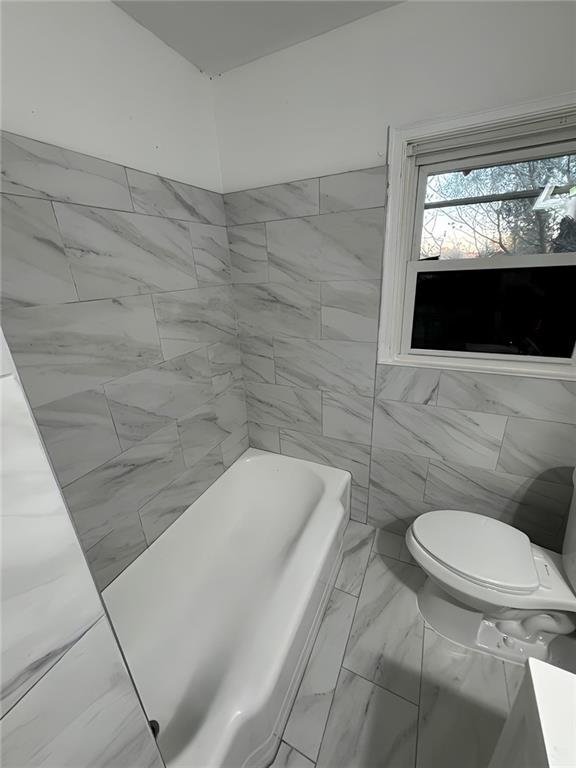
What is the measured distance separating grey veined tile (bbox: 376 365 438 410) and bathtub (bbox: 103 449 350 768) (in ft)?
1.76

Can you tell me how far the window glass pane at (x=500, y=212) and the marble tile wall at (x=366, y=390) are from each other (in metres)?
0.25

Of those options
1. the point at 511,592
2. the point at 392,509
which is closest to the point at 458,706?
the point at 511,592

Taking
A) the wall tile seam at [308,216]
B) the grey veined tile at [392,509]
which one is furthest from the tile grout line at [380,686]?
the wall tile seam at [308,216]

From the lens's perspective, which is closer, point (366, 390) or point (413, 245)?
point (413, 245)

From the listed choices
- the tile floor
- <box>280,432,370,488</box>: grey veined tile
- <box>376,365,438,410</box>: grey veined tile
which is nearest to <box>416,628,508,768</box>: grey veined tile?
the tile floor

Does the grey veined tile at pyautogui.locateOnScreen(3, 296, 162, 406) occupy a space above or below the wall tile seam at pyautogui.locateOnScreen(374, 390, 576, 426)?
above

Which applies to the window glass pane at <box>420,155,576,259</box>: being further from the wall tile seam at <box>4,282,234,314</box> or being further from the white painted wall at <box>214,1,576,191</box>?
the wall tile seam at <box>4,282,234,314</box>

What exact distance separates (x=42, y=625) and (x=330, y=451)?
1433 millimetres

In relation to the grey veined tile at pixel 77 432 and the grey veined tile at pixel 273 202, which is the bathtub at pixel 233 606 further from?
the grey veined tile at pixel 273 202

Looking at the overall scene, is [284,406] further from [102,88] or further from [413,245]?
[102,88]

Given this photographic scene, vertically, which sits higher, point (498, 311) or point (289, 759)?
point (498, 311)

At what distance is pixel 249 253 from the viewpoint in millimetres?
1480

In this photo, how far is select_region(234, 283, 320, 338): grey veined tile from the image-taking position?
1429 mm

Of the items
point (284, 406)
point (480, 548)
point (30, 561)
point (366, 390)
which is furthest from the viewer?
point (284, 406)
